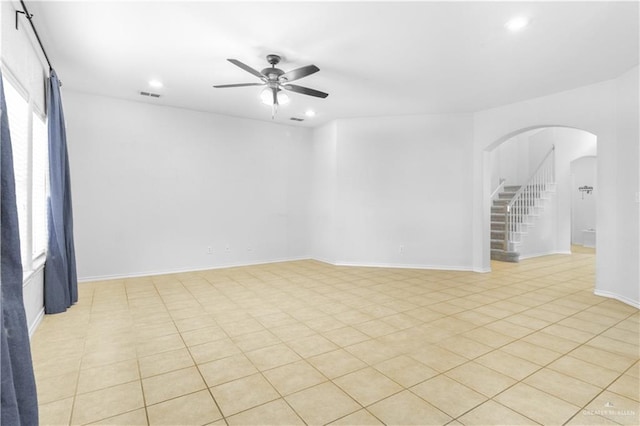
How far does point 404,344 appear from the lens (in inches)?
114

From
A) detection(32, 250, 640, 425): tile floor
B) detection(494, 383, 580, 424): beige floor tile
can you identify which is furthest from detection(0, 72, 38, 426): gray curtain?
detection(494, 383, 580, 424): beige floor tile

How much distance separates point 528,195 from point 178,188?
8.19 m

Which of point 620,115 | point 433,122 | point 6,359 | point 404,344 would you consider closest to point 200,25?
point 6,359

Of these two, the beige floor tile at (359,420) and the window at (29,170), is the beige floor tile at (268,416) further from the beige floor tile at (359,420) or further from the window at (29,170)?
the window at (29,170)

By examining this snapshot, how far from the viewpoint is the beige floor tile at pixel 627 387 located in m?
2.17

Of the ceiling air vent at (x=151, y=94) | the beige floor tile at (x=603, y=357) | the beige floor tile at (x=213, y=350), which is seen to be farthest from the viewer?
the ceiling air vent at (x=151, y=94)

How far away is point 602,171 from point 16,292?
245 inches

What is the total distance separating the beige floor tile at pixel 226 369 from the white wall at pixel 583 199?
11.7 meters

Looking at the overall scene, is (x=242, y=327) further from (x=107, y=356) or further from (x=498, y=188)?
(x=498, y=188)

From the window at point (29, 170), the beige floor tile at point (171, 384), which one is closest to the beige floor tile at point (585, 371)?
the beige floor tile at point (171, 384)

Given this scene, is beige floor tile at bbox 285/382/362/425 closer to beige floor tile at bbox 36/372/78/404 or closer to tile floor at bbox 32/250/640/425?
tile floor at bbox 32/250/640/425

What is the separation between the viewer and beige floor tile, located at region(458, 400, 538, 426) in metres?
1.87

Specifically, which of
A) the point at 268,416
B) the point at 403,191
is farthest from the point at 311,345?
the point at 403,191

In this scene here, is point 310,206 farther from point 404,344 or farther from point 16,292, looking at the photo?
point 16,292
